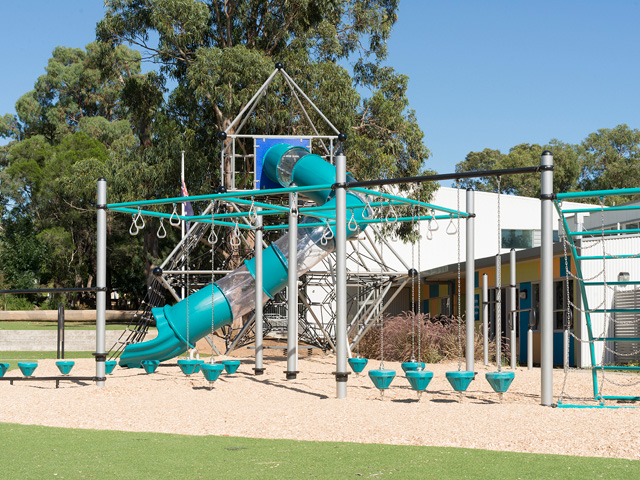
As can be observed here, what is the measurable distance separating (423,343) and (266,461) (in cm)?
1247

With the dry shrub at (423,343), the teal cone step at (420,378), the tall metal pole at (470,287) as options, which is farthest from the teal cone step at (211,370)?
the dry shrub at (423,343)

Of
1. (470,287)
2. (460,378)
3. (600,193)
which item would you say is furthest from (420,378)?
(470,287)

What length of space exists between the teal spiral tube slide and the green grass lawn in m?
7.04

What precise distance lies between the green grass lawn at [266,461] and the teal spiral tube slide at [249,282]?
704 cm

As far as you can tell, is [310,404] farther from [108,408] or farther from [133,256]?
[133,256]

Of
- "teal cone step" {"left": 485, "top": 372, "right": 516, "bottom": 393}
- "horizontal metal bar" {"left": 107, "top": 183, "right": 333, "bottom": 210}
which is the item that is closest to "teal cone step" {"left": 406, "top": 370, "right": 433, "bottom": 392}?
Answer: "teal cone step" {"left": 485, "top": 372, "right": 516, "bottom": 393}

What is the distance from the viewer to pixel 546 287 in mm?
9828

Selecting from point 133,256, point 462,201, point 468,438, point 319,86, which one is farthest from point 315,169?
point 133,256

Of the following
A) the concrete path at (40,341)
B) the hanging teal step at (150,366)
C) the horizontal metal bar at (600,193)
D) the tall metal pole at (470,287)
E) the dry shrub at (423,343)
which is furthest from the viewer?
the concrete path at (40,341)

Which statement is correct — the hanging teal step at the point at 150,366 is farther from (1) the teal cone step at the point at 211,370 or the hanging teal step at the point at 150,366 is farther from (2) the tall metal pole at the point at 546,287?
(2) the tall metal pole at the point at 546,287

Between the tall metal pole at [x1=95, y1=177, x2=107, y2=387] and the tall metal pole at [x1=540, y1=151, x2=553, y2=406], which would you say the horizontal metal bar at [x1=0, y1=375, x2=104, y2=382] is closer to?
the tall metal pole at [x1=95, y1=177, x2=107, y2=387]

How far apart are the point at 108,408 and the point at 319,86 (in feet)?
62.6

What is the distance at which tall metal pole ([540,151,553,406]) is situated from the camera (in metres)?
9.79

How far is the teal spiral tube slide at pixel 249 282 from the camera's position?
14.9 m
